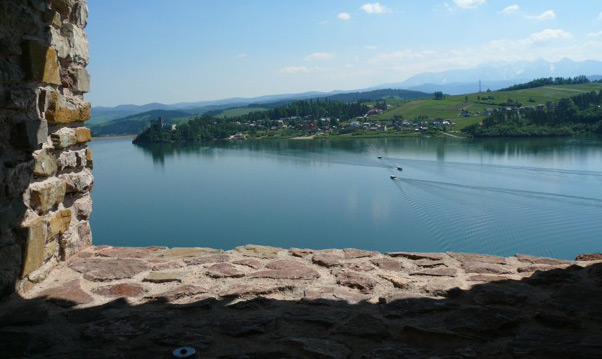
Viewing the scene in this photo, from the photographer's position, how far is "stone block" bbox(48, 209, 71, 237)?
3.04 m

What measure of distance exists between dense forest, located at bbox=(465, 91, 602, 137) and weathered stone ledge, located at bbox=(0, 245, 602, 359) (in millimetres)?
66551

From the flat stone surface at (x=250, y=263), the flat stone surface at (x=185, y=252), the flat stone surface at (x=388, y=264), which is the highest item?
the flat stone surface at (x=185, y=252)

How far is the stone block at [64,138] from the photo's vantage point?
3.17 m

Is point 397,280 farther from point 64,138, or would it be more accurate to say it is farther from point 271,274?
point 64,138

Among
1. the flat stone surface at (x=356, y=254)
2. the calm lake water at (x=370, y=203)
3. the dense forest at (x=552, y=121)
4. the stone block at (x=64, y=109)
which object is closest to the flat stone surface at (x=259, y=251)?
the flat stone surface at (x=356, y=254)

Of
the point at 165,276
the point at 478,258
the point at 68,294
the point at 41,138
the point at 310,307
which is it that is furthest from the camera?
the point at 478,258

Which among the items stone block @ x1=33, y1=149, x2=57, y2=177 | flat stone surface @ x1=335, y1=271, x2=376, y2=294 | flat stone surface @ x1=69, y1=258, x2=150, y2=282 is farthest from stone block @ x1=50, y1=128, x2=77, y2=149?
flat stone surface @ x1=335, y1=271, x2=376, y2=294

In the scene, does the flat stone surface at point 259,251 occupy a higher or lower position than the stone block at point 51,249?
lower

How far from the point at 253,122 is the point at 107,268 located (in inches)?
3774

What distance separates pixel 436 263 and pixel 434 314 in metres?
0.97

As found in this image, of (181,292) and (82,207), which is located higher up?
(82,207)

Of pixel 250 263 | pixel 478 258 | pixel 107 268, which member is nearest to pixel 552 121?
pixel 478 258

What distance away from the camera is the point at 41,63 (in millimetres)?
2881

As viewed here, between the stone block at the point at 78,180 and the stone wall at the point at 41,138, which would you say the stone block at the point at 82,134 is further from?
the stone block at the point at 78,180
